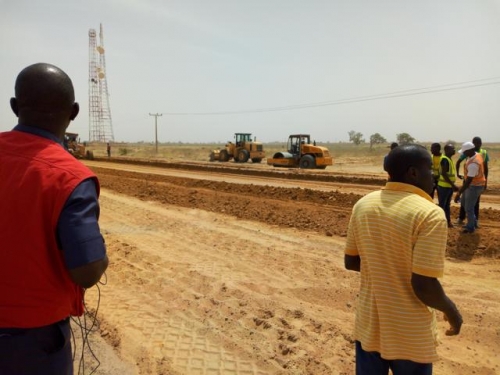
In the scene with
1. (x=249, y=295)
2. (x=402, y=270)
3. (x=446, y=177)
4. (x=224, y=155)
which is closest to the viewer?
(x=402, y=270)

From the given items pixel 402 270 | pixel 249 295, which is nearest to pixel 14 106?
pixel 402 270

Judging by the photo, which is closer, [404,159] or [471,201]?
[404,159]

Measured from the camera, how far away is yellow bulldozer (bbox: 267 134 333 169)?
2509cm

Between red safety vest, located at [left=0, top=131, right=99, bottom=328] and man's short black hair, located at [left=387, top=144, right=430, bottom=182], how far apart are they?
1618mm

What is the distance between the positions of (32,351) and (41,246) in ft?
1.51

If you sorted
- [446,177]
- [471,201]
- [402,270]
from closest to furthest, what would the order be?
[402,270] → [471,201] → [446,177]

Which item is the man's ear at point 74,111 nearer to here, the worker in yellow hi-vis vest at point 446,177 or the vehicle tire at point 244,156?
the worker in yellow hi-vis vest at point 446,177

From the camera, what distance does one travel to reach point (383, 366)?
2.30 metres

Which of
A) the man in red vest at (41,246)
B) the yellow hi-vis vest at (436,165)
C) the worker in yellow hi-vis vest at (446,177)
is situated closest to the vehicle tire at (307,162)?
the yellow hi-vis vest at (436,165)

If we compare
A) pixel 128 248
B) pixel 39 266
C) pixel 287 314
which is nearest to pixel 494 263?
pixel 287 314

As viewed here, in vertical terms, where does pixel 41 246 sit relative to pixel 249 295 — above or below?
above

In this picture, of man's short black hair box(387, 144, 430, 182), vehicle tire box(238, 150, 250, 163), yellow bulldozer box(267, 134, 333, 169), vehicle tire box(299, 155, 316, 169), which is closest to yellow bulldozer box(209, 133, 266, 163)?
vehicle tire box(238, 150, 250, 163)

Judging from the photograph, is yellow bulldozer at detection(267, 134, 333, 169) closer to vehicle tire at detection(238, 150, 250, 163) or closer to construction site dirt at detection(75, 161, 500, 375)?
vehicle tire at detection(238, 150, 250, 163)

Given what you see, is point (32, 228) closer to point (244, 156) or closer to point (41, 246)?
point (41, 246)
